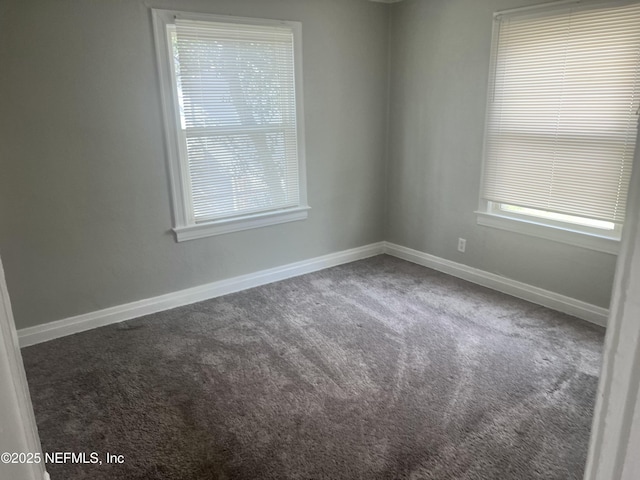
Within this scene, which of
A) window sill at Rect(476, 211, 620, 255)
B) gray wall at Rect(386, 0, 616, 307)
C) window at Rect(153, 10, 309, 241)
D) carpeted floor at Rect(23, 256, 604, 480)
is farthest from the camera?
gray wall at Rect(386, 0, 616, 307)

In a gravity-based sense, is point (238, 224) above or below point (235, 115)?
below

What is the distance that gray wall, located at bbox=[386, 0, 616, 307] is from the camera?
3.33 meters

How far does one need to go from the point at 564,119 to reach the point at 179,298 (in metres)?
3.04

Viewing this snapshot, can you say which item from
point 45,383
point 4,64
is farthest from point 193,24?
A: point 45,383

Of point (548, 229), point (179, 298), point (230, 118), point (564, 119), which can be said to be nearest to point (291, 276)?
point (179, 298)

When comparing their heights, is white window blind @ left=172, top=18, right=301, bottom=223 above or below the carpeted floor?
above

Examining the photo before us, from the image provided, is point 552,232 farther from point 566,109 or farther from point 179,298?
point 179,298

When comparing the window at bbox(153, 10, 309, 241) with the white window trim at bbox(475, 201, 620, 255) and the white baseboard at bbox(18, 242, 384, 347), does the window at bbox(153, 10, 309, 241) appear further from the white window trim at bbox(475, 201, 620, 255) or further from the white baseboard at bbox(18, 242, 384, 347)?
the white window trim at bbox(475, 201, 620, 255)

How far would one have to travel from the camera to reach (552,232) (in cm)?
329

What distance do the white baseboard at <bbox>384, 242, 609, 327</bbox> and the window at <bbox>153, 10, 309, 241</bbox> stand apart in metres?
1.33

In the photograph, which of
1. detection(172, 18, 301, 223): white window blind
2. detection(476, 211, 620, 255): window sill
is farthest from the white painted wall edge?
detection(172, 18, 301, 223): white window blind

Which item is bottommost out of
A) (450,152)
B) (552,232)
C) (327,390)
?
(327,390)

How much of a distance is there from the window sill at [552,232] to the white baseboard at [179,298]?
1304mm

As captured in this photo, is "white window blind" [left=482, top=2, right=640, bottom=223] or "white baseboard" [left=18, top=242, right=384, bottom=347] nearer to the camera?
"white window blind" [left=482, top=2, right=640, bottom=223]
